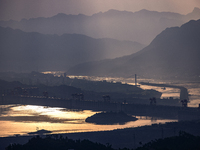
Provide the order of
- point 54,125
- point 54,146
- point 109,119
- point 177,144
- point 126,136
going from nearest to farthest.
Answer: point 177,144
point 54,146
point 126,136
point 54,125
point 109,119

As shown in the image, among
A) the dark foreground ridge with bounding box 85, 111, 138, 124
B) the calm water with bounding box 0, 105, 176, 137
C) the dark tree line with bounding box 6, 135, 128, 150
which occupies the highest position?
the dark foreground ridge with bounding box 85, 111, 138, 124

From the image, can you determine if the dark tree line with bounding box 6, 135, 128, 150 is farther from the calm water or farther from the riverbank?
the calm water

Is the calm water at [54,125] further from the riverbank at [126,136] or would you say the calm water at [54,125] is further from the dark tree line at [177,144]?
the dark tree line at [177,144]

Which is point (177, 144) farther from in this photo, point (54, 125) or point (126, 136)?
point (54, 125)

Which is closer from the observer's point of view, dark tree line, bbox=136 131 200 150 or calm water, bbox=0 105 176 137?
dark tree line, bbox=136 131 200 150

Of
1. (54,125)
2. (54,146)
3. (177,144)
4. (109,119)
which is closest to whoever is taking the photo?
(177,144)

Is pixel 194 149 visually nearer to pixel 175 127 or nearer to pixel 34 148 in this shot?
pixel 34 148

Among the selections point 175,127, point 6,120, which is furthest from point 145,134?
point 6,120

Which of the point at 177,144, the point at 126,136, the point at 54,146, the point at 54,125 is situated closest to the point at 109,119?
the point at 54,125

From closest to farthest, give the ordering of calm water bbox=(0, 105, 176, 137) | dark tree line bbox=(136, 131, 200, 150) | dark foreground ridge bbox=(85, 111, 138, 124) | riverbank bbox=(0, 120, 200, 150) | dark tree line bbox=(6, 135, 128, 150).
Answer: dark tree line bbox=(136, 131, 200, 150)
dark tree line bbox=(6, 135, 128, 150)
riverbank bbox=(0, 120, 200, 150)
calm water bbox=(0, 105, 176, 137)
dark foreground ridge bbox=(85, 111, 138, 124)

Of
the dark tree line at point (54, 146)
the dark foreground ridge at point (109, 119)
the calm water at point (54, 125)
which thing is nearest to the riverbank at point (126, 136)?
the calm water at point (54, 125)

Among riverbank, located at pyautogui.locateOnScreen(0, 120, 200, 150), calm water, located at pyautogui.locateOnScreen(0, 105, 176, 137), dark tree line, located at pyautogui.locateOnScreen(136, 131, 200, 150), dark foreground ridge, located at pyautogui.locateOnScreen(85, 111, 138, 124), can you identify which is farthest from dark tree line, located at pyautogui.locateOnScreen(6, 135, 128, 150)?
dark foreground ridge, located at pyautogui.locateOnScreen(85, 111, 138, 124)
